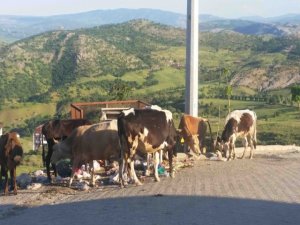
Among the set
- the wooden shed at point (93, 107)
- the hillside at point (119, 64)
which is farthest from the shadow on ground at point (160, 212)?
the hillside at point (119, 64)

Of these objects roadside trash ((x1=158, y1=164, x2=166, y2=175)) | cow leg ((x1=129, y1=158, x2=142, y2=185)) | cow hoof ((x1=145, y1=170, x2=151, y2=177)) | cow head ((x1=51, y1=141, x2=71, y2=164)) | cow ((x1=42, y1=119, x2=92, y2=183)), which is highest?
cow ((x1=42, y1=119, x2=92, y2=183))

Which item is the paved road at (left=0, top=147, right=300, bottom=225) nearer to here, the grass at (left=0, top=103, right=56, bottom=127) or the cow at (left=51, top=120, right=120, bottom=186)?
the cow at (left=51, top=120, right=120, bottom=186)

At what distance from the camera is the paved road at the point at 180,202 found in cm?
1049

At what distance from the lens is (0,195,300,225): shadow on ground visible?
Answer: 10.3m

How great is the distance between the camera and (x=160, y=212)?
1084cm

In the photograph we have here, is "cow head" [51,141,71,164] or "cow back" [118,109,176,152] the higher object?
"cow back" [118,109,176,152]

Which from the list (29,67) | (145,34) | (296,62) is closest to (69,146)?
(296,62)

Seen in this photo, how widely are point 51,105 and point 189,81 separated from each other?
78.7 meters

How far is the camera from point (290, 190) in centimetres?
1293

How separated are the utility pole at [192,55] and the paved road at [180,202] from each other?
15.8 feet

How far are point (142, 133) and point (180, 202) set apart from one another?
294 centimetres

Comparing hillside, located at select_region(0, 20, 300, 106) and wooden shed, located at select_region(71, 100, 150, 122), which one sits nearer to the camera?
wooden shed, located at select_region(71, 100, 150, 122)

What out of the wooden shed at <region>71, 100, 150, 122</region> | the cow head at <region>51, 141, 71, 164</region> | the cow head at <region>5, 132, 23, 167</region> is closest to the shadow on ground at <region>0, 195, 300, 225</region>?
the cow head at <region>5, 132, 23, 167</region>

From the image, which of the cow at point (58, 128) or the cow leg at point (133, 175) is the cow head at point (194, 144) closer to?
the cow at point (58, 128)
